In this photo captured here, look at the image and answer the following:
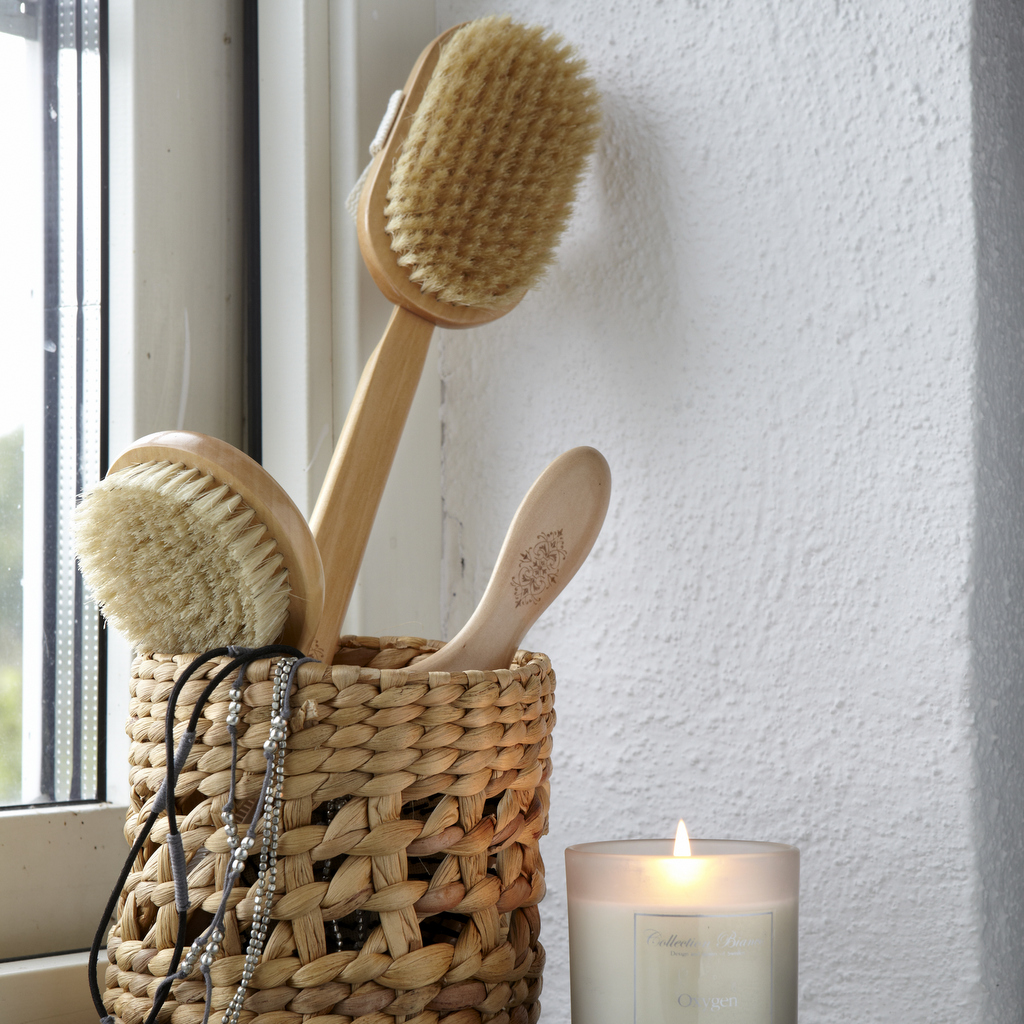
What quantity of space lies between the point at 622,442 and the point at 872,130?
0.56 feet

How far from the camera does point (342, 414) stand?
55 centimetres

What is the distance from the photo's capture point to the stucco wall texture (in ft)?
1.26

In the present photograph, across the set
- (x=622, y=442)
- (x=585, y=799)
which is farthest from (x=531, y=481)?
(x=585, y=799)

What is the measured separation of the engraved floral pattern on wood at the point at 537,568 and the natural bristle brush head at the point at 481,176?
14cm

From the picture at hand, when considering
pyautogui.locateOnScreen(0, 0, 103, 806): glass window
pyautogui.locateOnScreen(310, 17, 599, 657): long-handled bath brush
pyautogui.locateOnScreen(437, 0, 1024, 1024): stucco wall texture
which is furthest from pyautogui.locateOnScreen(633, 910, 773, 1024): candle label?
pyautogui.locateOnScreen(0, 0, 103, 806): glass window

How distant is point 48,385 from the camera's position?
51 centimetres

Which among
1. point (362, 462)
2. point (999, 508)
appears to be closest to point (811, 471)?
point (999, 508)

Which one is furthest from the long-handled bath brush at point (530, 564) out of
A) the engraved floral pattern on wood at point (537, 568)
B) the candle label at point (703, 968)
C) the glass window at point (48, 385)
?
the glass window at point (48, 385)

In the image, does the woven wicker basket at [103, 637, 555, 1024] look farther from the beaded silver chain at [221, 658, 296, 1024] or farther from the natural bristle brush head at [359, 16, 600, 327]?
the natural bristle brush head at [359, 16, 600, 327]

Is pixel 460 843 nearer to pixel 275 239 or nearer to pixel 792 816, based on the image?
pixel 792 816

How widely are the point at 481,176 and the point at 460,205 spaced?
2 centimetres

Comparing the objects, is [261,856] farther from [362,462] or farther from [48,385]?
[48,385]

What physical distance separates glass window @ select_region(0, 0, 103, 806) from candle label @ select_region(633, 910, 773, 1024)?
317mm

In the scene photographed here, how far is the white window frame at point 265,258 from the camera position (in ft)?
1.72
